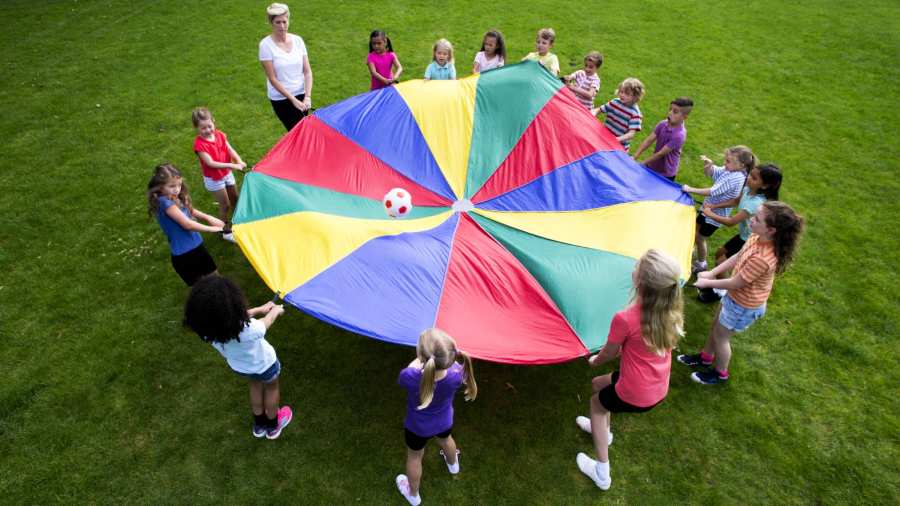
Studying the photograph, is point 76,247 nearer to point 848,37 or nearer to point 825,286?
point 825,286

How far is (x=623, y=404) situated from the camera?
3.16m

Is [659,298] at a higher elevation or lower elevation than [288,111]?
higher

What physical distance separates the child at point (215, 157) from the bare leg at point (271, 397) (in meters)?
2.09

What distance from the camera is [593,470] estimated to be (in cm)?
359

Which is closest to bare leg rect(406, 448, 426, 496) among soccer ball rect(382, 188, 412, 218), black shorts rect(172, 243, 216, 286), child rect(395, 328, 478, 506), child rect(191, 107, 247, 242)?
child rect(395, 328, 478, 506)

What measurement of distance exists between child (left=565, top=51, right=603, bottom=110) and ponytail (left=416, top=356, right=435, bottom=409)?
422 cm

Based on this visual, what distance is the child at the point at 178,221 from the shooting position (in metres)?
3.72

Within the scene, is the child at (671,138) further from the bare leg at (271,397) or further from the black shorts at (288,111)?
the bare leg at (271,397)

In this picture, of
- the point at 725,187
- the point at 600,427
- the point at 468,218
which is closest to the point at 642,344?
the point at 600,427

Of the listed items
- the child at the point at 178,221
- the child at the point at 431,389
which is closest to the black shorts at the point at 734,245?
the child at the point at 431,389

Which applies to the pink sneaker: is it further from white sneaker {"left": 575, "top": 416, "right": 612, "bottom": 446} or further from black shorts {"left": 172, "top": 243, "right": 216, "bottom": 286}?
white sneaker {"left": 575, "top": 416, "right": 612, "bottom": 446}

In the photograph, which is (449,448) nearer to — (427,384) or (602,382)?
(427,384)

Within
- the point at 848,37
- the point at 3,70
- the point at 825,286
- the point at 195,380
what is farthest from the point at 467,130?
the point at 848,37

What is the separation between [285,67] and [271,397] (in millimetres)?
3432
